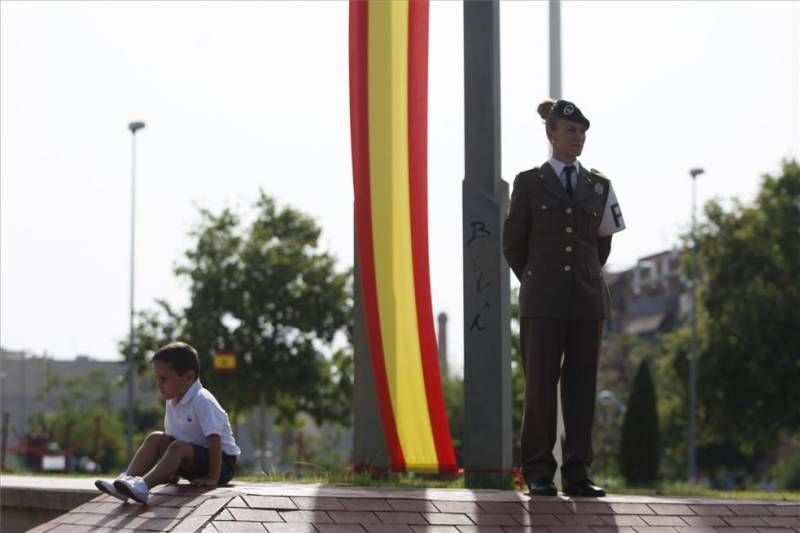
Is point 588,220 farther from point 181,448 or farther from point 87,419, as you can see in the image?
point 87,419

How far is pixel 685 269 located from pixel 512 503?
35.3m

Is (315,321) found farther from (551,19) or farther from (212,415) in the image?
(212,415)

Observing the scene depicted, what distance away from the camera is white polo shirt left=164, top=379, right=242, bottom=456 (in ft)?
26.5

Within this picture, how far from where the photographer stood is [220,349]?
38.5 metres

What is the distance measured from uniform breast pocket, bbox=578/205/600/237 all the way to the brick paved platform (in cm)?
146

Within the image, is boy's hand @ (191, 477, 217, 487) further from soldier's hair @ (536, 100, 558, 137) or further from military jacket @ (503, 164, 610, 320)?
soldier's hair @ (536, 100, 558, 137)

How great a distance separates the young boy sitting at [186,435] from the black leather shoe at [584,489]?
1.81m

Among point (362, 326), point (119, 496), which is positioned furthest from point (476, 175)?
point (119, 496)

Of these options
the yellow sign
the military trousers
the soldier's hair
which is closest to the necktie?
the soldier's hair

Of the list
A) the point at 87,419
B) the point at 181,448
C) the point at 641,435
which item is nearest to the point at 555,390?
the point at 181,448

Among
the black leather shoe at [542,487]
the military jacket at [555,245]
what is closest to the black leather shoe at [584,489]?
the black leather shoe at [542,487]

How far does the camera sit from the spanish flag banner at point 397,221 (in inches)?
427

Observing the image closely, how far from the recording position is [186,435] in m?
8.15

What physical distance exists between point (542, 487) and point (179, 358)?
203 centimetres
